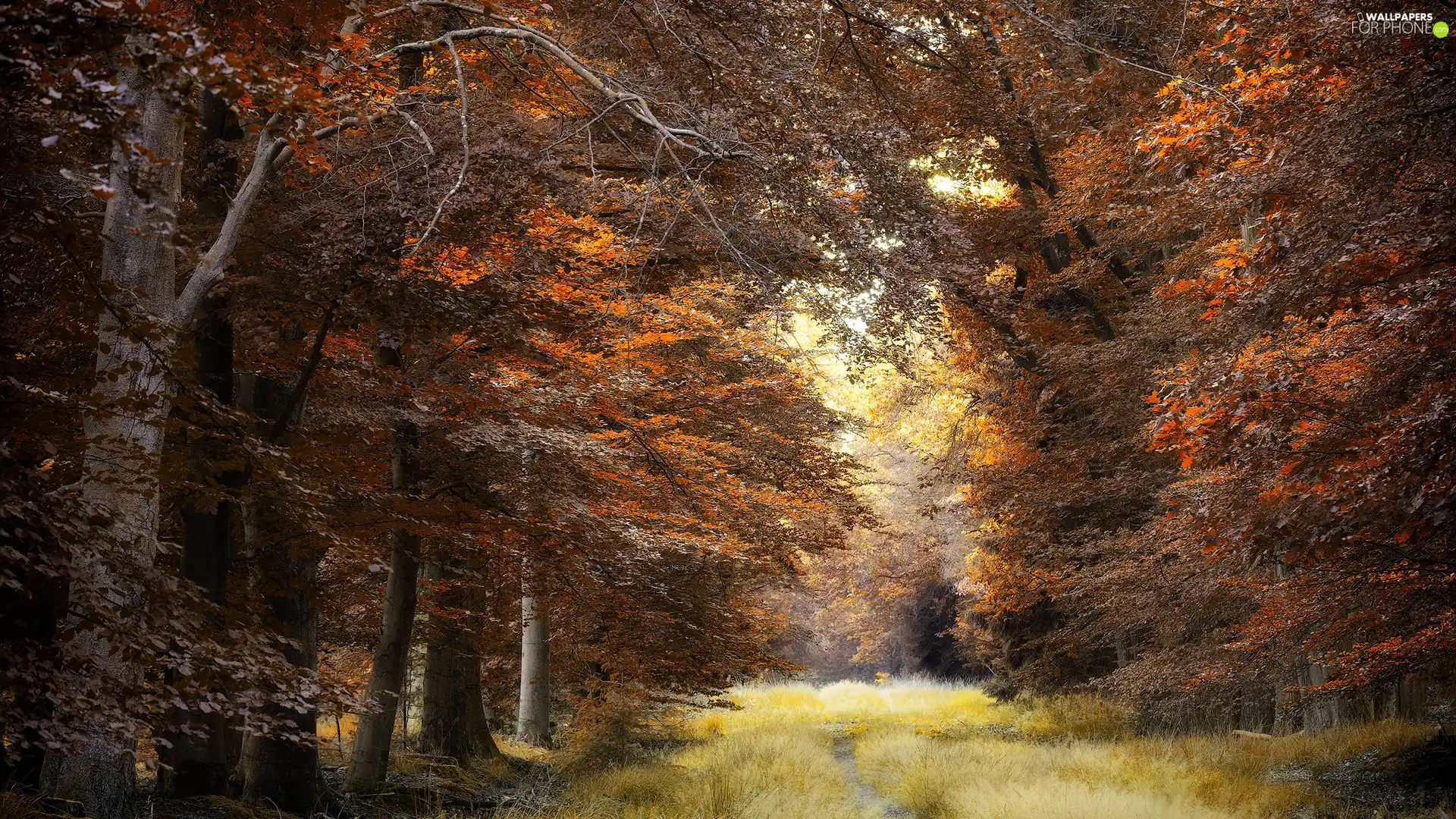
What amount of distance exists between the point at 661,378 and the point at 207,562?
6551mm

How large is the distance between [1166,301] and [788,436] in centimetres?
566

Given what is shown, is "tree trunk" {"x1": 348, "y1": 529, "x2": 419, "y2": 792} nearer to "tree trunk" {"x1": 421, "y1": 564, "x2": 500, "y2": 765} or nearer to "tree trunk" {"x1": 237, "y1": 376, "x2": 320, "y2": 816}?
"tree trunk" {"x1": 237, "y1": 376, "x2": 320, "y2": 816}

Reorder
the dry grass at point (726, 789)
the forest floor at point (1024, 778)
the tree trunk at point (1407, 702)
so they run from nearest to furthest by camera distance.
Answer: the forest floor at point (1024, 778), the dry grass at point (726, 789), the tree trunk at point (1407, 702)

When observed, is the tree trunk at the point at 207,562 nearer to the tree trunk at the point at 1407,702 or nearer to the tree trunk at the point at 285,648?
the tree trunk at the point at 285,648

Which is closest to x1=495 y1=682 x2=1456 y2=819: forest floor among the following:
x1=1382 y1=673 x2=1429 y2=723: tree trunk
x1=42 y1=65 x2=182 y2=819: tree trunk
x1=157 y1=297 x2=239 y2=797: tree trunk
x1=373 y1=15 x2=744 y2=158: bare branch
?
x1=1382 y1=673 x2=1429 y2=723: tree trunk

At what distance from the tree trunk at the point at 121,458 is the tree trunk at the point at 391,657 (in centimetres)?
428

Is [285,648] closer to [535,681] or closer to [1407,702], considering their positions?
[535,681]

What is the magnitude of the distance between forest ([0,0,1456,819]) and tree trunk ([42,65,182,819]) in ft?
0.13

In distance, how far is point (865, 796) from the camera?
39.3 ft

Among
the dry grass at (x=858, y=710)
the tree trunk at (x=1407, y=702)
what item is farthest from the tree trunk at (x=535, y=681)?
the tree trunk at (x=1407, y=702)
